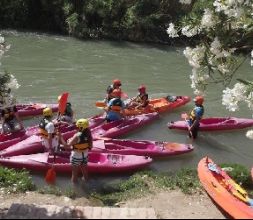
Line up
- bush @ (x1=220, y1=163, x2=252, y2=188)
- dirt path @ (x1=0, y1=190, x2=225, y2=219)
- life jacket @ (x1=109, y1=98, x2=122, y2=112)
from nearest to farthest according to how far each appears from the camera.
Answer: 1. dirt path @ (x1=0, y1=190, x2=225, y2=219)
2. bush @ (x1=220, y1=163, x2=252, y2=188)
3. life jacket @ (x1=109, y1=98, x2=122, y2=112)

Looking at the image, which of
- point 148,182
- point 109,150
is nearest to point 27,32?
point 109,150

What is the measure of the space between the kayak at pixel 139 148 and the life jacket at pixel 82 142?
1.78 meters

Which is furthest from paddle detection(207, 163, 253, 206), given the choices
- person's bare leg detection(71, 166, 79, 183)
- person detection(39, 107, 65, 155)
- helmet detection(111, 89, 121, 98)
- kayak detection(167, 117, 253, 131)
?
helmet detection(111, 89, 121, 98)

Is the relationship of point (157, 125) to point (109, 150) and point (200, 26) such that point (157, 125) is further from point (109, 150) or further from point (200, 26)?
point (200, 26)

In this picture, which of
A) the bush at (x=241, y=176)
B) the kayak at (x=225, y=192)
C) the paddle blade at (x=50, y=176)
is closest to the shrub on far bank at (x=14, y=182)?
the paddle blade at (x=50, y=176)

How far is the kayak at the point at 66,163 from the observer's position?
1030cm

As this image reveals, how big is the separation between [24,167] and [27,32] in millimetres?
17732

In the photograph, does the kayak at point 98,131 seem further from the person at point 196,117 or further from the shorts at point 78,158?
the shorts at point 78,158

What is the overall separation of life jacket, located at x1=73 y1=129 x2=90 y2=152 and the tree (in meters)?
3.51

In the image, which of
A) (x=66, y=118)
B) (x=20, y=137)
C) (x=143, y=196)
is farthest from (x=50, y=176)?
(x=66, y=118)

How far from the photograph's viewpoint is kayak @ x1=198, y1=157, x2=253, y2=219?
761 cm

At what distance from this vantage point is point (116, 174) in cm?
1052

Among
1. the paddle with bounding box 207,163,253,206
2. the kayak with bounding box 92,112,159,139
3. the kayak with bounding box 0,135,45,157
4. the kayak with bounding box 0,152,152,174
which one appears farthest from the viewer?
the kayak with bounding box 92,112,159,139

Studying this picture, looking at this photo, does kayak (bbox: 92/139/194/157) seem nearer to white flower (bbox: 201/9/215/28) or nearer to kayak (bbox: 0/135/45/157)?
kayak (bbox: 0/135/45/157)
